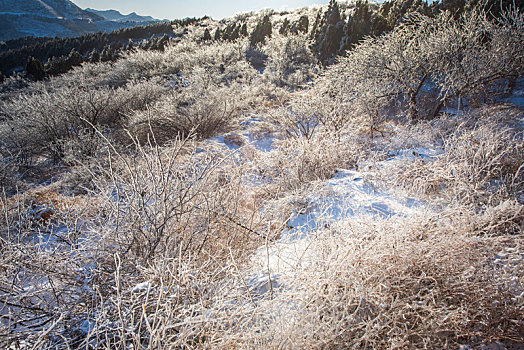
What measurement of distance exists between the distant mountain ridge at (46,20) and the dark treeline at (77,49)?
4755 cm

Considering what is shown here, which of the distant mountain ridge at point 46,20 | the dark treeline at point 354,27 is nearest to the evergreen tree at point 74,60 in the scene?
the dark treeline at point 354,27

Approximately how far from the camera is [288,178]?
4.24 meters

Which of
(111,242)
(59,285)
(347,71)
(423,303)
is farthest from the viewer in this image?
(347,71)

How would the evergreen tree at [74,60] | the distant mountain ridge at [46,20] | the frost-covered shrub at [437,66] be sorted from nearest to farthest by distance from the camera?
1. the frost-covered shrub at [437,66]
2. the evergreen tree at [74,60]
3. the distant mountain ridge at [46,20]

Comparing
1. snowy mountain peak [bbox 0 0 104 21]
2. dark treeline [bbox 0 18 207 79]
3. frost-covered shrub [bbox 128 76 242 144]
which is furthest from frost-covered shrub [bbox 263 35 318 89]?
snowy mountain peak [bbox 0 0 104 21]

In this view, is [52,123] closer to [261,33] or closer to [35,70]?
[261,33]

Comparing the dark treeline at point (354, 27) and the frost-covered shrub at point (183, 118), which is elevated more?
the dark treeline at point (354, 27)

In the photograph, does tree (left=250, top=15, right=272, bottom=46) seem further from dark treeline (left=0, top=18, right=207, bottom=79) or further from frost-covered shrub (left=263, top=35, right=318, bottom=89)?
dark treeline (left=0, top=18, right=207, bottom=79)

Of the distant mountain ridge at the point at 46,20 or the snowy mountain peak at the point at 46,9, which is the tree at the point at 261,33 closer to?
the distant mountain ridge at the point at 46,20

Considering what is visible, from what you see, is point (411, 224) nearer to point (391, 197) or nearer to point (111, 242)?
point (391, 197)

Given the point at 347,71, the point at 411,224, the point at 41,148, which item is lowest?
the point at 41,148

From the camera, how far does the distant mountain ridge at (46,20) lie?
74.2 meters

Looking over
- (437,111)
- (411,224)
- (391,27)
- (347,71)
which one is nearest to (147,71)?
(347,71)

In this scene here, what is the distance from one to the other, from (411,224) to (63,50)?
46.2 meters
